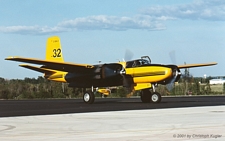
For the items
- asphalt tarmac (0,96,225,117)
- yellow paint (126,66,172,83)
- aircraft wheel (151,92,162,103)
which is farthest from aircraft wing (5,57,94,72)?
aircraft wheel (151,92,162,103)

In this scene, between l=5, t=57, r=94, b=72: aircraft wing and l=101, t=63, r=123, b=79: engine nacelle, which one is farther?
l=101, t=63, r=123, b=79: engine nacelle

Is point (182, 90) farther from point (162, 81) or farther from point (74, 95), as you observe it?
point (162, 81)

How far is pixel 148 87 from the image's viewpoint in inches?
1308

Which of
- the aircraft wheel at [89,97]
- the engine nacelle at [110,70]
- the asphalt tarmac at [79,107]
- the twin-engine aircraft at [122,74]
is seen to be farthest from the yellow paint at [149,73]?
the aircraft wheel at [89,97]

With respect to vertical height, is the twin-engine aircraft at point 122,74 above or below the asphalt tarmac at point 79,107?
above

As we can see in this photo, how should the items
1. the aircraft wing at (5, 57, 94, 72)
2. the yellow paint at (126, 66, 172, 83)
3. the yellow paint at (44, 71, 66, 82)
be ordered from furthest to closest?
the yellow paint at (44, 71, 66, 82), the aircraft wing at (5, 57, 94, 72), the yellow paint at (126, 66, 172, 83)

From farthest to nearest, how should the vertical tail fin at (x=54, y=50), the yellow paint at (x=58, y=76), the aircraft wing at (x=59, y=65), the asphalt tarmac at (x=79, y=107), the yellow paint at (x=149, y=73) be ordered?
the vertical tail fin at (x=54, y=50) < the yellow paint at (x=58, y=76) < the aircraft wing at (x=59, y=65) < the yellow paint at (x=149, y=73) < the asphalt tarmac at (x=79, y=107)

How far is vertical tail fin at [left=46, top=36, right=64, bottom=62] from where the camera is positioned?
39469 millimetres

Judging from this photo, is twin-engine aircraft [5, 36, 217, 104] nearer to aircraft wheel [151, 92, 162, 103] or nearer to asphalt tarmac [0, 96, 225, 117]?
aircraft wheel [151, 92, 162, 103]

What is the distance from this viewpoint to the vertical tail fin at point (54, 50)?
39.5 m

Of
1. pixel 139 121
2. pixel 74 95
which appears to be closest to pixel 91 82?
pixel 139 121

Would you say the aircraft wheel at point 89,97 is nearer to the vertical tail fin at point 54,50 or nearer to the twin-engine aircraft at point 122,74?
the twin-engine aircraft at point 122,74

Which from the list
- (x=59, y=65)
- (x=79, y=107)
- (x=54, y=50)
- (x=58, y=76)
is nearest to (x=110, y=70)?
(x=59, y=65)

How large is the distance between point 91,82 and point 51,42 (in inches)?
277
